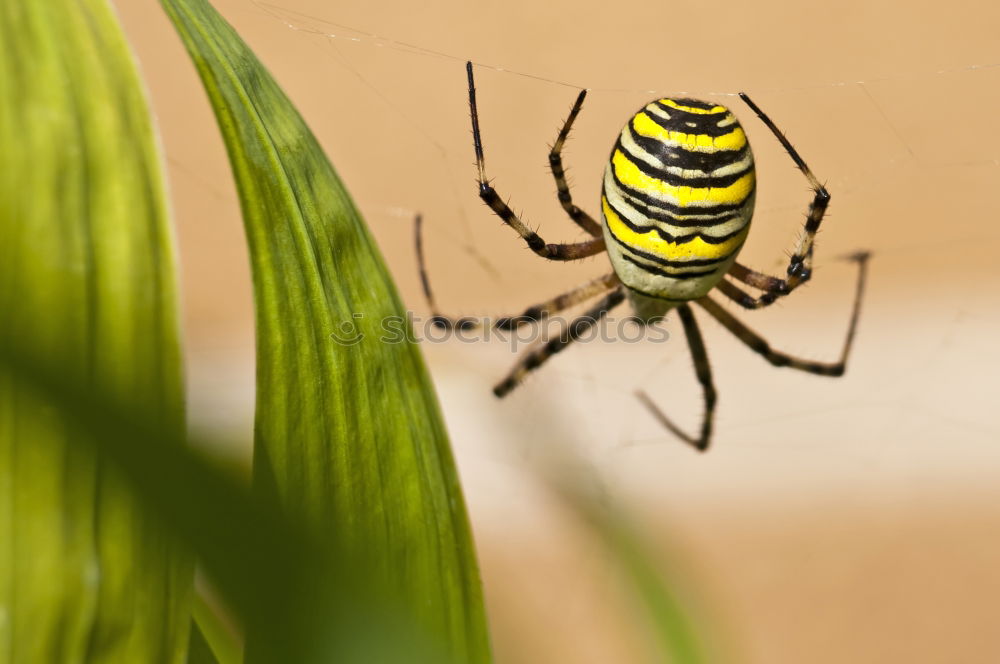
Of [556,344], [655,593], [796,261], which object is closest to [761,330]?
[556,344]

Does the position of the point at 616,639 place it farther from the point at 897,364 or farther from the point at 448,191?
the point at 448,191

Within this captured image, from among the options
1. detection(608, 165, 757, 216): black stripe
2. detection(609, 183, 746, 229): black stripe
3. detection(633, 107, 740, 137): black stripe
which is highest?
detection(633, 107, 740, 137): black stripe

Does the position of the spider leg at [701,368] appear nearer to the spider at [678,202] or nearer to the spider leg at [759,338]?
the spider leg at [759,338]

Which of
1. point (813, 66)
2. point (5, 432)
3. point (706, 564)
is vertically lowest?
point (706, 564)

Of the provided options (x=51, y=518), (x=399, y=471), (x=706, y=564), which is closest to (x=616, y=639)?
(x=706, y=564)

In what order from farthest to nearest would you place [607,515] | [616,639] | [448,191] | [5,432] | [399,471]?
[448,191], [616,639], [607,515], [399,471], [5,432]

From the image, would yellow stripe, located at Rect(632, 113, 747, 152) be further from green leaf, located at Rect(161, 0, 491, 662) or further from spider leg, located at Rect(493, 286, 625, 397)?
spider leg, located at Rect(493, 286, 625, 397)

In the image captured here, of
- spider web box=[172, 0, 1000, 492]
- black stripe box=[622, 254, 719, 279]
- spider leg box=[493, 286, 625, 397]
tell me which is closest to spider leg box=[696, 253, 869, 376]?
spider leg box=[493, 286, 625, 397]
